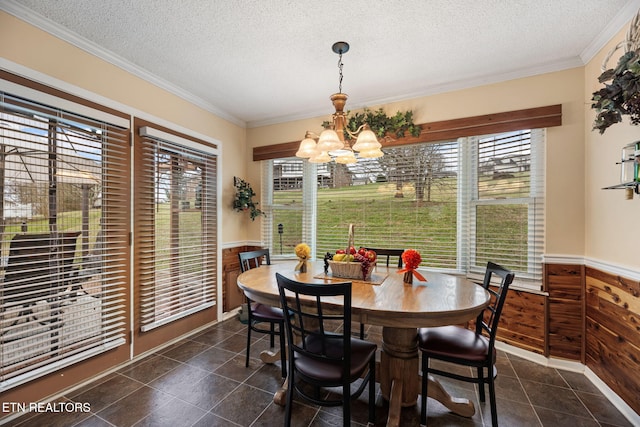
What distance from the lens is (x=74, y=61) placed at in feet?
7.16

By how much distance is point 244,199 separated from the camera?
12.4 ft

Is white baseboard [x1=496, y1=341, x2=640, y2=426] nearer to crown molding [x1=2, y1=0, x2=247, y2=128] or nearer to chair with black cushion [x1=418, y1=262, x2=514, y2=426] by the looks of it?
chair with black cushion [x1=418, y1=262, x2=514, y2=426]

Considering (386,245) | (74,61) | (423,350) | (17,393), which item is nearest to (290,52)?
(74,61)

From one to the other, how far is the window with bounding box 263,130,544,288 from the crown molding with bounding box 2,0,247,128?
134cm

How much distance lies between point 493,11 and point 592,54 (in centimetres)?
113

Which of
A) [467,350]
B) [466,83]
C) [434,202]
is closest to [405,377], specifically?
[467,350]

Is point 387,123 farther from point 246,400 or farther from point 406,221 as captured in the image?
point 246,400

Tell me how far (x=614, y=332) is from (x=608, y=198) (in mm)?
990

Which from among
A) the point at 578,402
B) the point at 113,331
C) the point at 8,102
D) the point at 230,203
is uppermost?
the point at 8,102

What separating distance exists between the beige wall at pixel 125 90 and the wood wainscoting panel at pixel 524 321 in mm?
3274

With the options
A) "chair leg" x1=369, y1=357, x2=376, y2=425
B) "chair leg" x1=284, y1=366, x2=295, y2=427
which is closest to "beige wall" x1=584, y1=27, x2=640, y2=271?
"chair leg" x1=369, y1=357, x2=376, y2=425

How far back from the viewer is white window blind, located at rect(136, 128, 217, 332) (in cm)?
270

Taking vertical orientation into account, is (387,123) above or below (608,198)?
above

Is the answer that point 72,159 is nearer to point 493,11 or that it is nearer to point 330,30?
point 330,30
